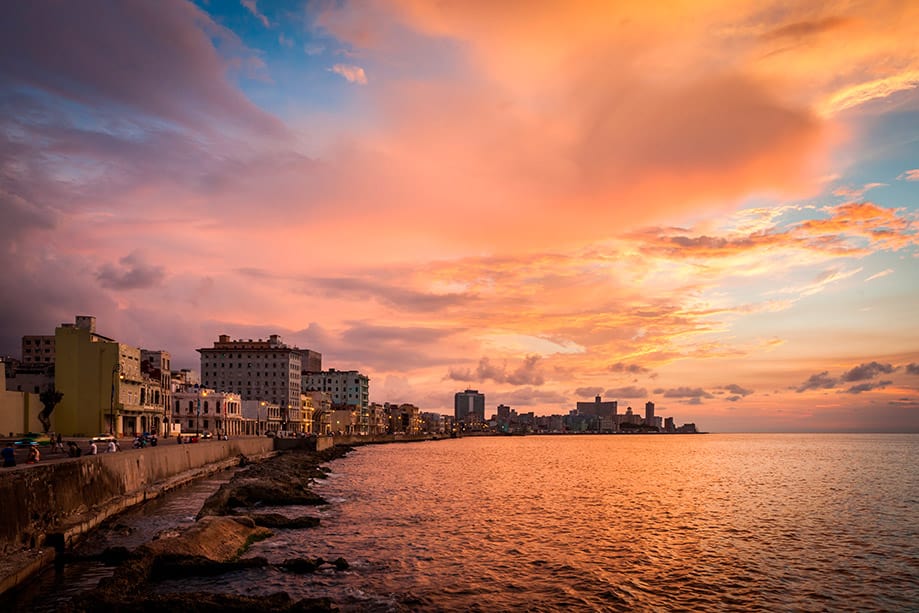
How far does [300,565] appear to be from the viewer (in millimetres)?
29188

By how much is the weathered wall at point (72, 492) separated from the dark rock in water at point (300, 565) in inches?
361

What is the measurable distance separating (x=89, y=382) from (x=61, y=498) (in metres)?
77.9

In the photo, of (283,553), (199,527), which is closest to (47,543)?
(199,527)

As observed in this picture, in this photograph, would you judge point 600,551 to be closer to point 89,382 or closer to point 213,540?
point 213,540

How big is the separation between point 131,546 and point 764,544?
111ft

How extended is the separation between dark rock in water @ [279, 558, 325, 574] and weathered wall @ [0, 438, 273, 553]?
361 inches

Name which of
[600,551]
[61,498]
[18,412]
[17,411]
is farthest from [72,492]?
[18,412]

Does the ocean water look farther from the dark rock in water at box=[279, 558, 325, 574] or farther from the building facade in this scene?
the building facade

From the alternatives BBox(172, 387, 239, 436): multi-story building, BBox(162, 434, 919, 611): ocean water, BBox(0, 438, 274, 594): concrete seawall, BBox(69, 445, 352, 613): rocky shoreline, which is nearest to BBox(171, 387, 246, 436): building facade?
BBox(172, 387, 239, 436): multi-story building

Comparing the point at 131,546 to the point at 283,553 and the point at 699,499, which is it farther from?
the point at 699,499

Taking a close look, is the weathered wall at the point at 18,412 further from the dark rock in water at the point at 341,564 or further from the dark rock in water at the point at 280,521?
the dark rock in water at the point at 341,564

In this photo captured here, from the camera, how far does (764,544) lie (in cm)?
4100

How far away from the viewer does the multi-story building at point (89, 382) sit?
9975cm

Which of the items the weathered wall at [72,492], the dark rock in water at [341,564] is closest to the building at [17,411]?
the weathered wall at [72,492]
